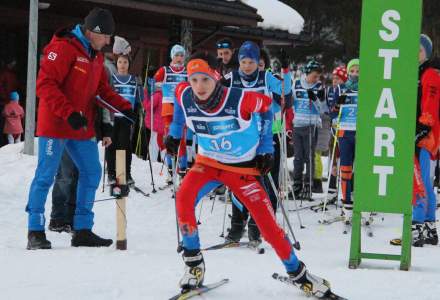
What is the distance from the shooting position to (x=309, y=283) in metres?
4.36

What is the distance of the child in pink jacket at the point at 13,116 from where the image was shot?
12984mm

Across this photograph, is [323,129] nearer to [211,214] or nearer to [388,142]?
[211,214]

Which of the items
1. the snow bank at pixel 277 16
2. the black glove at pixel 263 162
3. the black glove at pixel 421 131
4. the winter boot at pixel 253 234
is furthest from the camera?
the snow bank at pixel 277 16

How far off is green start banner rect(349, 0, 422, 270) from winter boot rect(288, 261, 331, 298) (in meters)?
1.17

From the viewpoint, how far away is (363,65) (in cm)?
533

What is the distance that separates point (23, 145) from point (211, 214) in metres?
3.63

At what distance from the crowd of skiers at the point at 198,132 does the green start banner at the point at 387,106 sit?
2.45ft

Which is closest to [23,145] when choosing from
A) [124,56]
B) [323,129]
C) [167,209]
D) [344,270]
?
[124,56]

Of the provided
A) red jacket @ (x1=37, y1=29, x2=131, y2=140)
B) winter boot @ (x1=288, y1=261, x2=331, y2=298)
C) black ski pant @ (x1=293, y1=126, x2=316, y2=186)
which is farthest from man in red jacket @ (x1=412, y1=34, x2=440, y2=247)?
black ski pant @ (x1=293, y1=126, x2=316, y2=186)

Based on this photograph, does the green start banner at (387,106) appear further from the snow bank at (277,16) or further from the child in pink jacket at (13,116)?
the snow bank at (277,16)

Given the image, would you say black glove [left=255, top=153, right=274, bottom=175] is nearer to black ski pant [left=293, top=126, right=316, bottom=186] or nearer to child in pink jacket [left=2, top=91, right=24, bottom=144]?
black ski pant [left=293, top=126, right=316, bottom=186]

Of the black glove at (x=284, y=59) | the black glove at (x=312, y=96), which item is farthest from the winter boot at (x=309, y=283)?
the black glove at (x=312, y=96)

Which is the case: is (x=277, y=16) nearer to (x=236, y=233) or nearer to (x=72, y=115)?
(x=236, y=233)

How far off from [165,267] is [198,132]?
1146 millimetres
